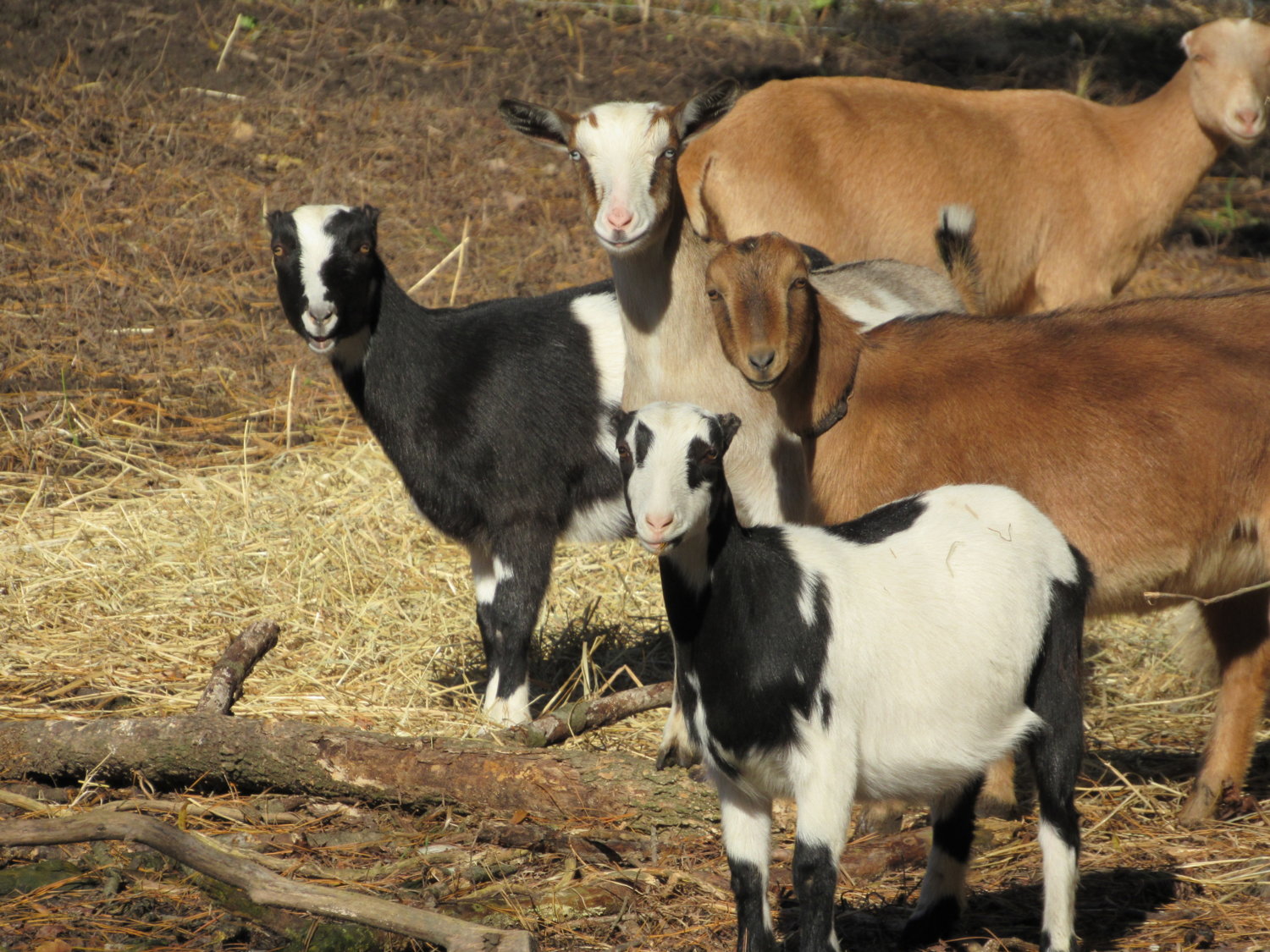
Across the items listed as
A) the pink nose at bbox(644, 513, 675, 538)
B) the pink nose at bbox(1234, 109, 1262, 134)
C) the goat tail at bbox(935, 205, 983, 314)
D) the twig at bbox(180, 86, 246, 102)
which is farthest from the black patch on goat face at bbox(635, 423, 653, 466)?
the twig at bbox(180, 86, 246, 102)

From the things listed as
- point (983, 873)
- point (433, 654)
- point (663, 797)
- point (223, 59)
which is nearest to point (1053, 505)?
point (983, 873)

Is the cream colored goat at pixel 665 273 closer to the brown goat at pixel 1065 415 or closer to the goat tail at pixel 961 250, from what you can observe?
the brown goat at pixel 1065 415

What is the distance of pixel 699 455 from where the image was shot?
3117 millimetres

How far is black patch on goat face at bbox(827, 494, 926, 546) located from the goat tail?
1.87m

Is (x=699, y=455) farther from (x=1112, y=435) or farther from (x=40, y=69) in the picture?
(x=40, y=69)

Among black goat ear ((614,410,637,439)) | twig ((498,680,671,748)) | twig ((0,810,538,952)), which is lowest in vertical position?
twig ((498,680,671,748))

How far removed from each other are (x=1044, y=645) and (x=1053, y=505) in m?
0.80

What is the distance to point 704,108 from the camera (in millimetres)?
4711

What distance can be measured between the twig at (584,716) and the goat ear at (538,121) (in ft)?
6.65

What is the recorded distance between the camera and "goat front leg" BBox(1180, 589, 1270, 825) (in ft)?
15.3

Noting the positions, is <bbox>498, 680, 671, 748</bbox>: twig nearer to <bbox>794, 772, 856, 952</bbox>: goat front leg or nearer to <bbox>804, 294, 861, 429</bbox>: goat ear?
<bbox>804, 294, 861, 429</bbox>: goat ear

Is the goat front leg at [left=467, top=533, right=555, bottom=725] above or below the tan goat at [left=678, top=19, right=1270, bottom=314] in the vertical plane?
below

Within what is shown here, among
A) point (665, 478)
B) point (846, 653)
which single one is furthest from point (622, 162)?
point (846, 653)

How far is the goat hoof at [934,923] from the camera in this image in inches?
148
